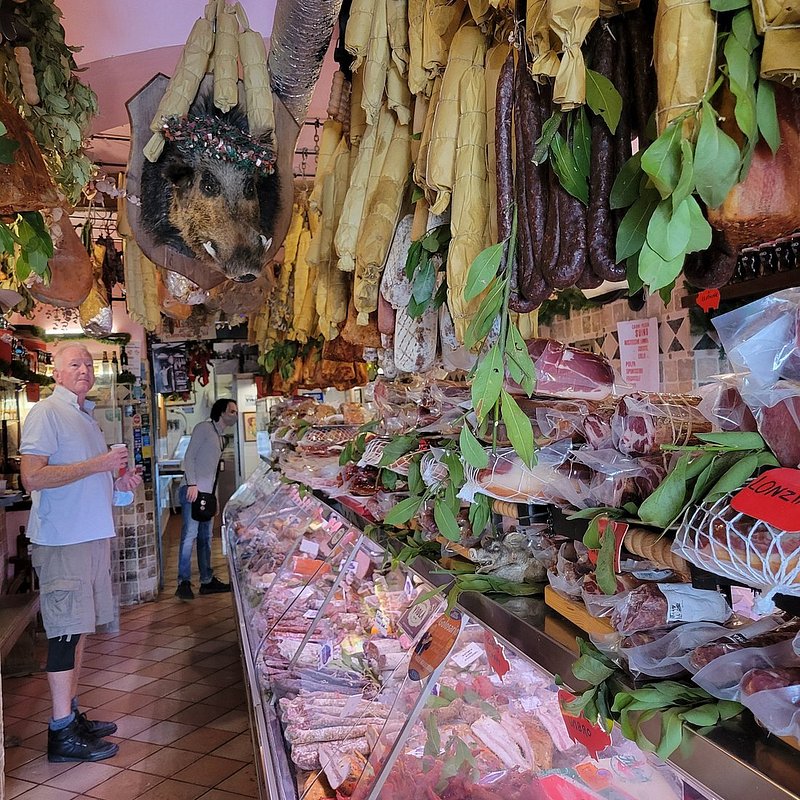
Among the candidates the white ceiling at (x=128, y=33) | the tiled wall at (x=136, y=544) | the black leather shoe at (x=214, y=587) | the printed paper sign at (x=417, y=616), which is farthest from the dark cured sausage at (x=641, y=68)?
the black leather shoe at (x=214, y=587)

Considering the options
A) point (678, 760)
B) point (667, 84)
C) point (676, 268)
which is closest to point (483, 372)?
point (676, 268)

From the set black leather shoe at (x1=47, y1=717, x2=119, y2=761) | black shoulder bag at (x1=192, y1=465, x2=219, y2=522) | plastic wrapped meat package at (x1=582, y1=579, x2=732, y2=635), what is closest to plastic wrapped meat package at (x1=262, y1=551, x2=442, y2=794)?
plastic wrapped meat package at (x1=582, y1=579, x2=732, y2=635)

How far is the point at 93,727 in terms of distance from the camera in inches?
178

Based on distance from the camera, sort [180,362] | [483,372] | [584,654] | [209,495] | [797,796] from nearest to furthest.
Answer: [797,796]
[584,654]
[483,372]
[209,495]
[180,362]

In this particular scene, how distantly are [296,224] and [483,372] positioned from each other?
3783mm

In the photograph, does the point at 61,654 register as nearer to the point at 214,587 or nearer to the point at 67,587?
the point at 67,587

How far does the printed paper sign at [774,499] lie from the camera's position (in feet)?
2.48

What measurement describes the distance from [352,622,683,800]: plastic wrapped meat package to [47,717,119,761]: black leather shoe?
2.77 meters

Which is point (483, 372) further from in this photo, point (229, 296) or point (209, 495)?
point (209, 495)

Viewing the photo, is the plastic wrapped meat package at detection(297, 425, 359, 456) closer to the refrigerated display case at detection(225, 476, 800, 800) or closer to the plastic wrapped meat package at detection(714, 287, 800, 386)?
the refrigerated display case at detection(225, 476, 800, 800)

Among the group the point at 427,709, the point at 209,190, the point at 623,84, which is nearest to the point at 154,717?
the point at 427,709

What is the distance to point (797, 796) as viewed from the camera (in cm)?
73

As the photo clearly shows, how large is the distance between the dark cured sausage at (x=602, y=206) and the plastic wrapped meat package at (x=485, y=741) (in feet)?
3.19

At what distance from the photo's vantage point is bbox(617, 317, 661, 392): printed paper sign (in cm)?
521
